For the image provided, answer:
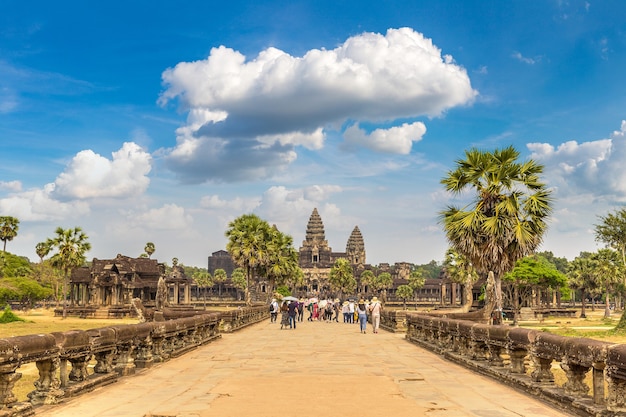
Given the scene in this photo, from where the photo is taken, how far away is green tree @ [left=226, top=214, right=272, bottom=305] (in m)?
61.9

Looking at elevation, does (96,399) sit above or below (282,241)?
below

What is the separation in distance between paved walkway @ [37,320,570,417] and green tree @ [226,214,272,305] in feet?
141

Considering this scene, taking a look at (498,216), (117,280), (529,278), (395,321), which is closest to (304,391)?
(498,216)

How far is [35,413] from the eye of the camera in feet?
31.2

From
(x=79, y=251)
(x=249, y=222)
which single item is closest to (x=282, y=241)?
(x=249, y=222)

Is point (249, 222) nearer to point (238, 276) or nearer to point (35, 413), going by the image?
point (35, 413)

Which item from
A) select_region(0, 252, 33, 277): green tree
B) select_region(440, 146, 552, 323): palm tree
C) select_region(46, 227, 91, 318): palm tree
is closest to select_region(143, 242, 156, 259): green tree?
select_region(0, 252, 33, 277): green tree

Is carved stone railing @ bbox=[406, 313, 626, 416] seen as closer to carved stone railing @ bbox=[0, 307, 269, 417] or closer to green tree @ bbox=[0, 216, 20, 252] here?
carved stone railing @ bbox=[0, 307, 269, 417]

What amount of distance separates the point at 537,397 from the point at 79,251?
66654 mm

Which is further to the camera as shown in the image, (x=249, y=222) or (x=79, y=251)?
(x=79, y=251)

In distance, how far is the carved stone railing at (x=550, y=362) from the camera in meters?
8.28

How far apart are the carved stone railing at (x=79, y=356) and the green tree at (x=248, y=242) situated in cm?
4145

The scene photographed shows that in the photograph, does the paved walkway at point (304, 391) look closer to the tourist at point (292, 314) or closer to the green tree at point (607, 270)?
the tourist at point (292, 314)

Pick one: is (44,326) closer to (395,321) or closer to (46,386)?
(395,321)
